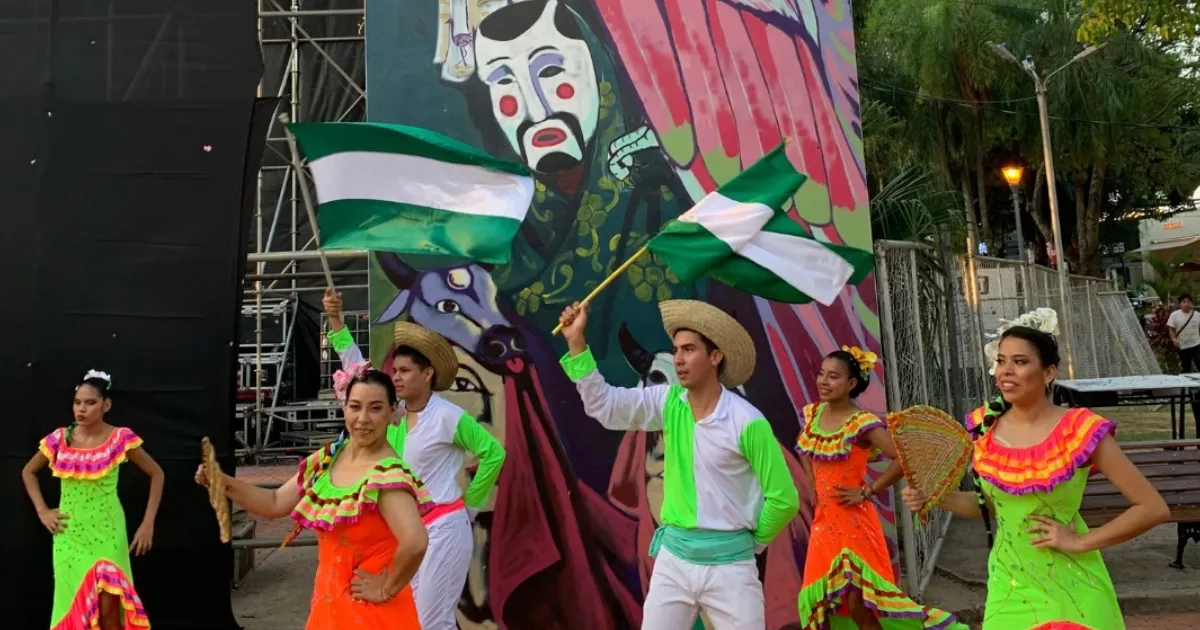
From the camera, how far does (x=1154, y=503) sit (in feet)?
10.5

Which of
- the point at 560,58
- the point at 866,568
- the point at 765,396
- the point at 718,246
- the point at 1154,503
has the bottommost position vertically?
the point at 866,568

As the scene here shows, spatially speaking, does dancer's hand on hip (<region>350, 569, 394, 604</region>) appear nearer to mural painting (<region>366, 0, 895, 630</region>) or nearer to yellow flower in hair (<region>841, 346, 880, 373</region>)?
mural painting (<region>366, 0, 895, 630</region>)

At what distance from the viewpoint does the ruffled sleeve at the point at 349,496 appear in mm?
3383

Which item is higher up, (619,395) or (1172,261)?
(1172,261)

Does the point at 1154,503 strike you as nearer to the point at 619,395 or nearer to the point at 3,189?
the point at 619,395

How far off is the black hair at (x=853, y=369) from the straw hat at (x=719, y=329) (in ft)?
4.19

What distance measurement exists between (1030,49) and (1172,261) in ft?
28.9

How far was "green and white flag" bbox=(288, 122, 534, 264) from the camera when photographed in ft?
17.3

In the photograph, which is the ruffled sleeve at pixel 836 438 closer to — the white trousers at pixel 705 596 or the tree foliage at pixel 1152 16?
the white trousers at pixel 705 596

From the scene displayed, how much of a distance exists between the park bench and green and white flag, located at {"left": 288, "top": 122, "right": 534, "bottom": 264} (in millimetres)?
4432

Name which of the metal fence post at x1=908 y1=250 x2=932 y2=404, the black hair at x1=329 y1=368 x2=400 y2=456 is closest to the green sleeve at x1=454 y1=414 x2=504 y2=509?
the black hair at x1=329 y1=368 x2=400 y2=456

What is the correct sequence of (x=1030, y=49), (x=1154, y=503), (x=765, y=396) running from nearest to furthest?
(x=1154, y=503) → (x=765, y=396) → (x=1030, y=49)

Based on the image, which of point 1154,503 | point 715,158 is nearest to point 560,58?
point 715,158

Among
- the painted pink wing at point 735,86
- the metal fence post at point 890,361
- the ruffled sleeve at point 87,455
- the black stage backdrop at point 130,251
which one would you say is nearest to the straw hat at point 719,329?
the painted pink wing at point 735,86
